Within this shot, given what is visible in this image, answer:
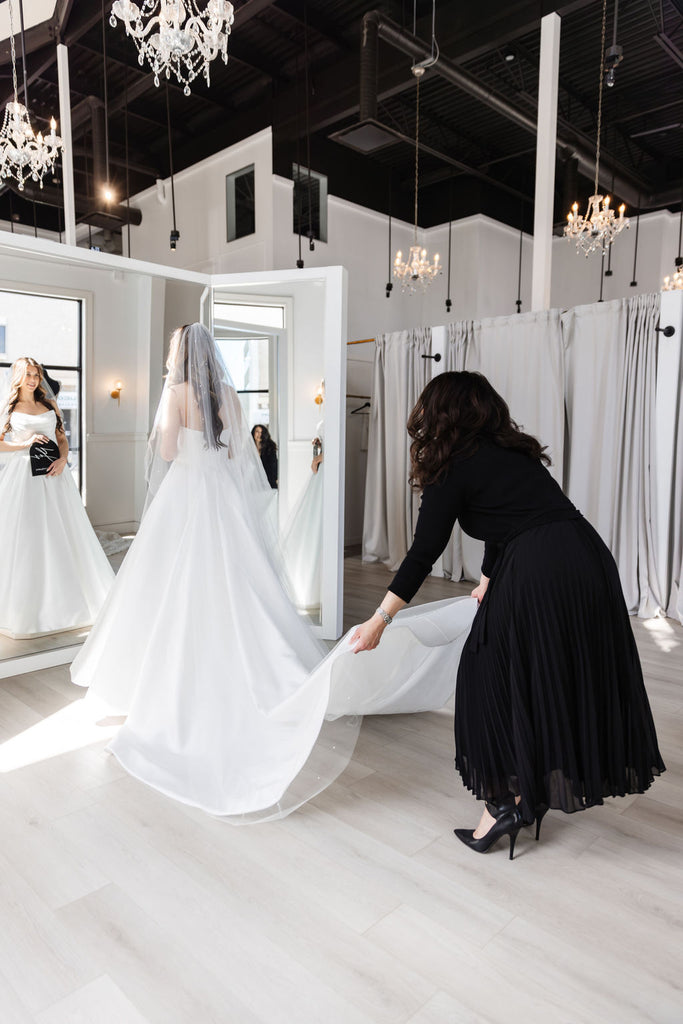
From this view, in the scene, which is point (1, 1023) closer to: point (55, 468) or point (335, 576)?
point (55, 468)

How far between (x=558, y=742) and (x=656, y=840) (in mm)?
659

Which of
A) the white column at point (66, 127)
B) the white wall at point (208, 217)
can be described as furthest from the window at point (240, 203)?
the white column at point (66, 127)

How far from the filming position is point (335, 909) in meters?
1.82

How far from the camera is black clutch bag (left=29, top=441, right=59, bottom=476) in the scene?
11.2ft

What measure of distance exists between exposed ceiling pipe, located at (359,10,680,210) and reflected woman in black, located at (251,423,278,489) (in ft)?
8.73

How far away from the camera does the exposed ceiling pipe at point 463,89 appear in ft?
16.2

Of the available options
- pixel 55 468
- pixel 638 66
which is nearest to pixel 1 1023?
pixel 55 468

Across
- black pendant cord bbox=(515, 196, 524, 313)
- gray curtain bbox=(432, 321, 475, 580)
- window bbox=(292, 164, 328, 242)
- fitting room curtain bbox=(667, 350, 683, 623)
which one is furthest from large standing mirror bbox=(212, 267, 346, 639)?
black pendant cord bbox=(515, 196, 524, 313)

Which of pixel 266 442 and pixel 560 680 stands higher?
pixel 266 442

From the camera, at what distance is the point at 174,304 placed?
3885 mm

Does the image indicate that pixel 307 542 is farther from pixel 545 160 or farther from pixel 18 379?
pixel 545 160

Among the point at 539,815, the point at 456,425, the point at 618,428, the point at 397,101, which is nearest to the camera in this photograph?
the point at 456,425

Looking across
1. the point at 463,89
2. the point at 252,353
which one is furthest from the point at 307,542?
the point at 463,89

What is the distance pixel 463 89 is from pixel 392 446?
125 inches
